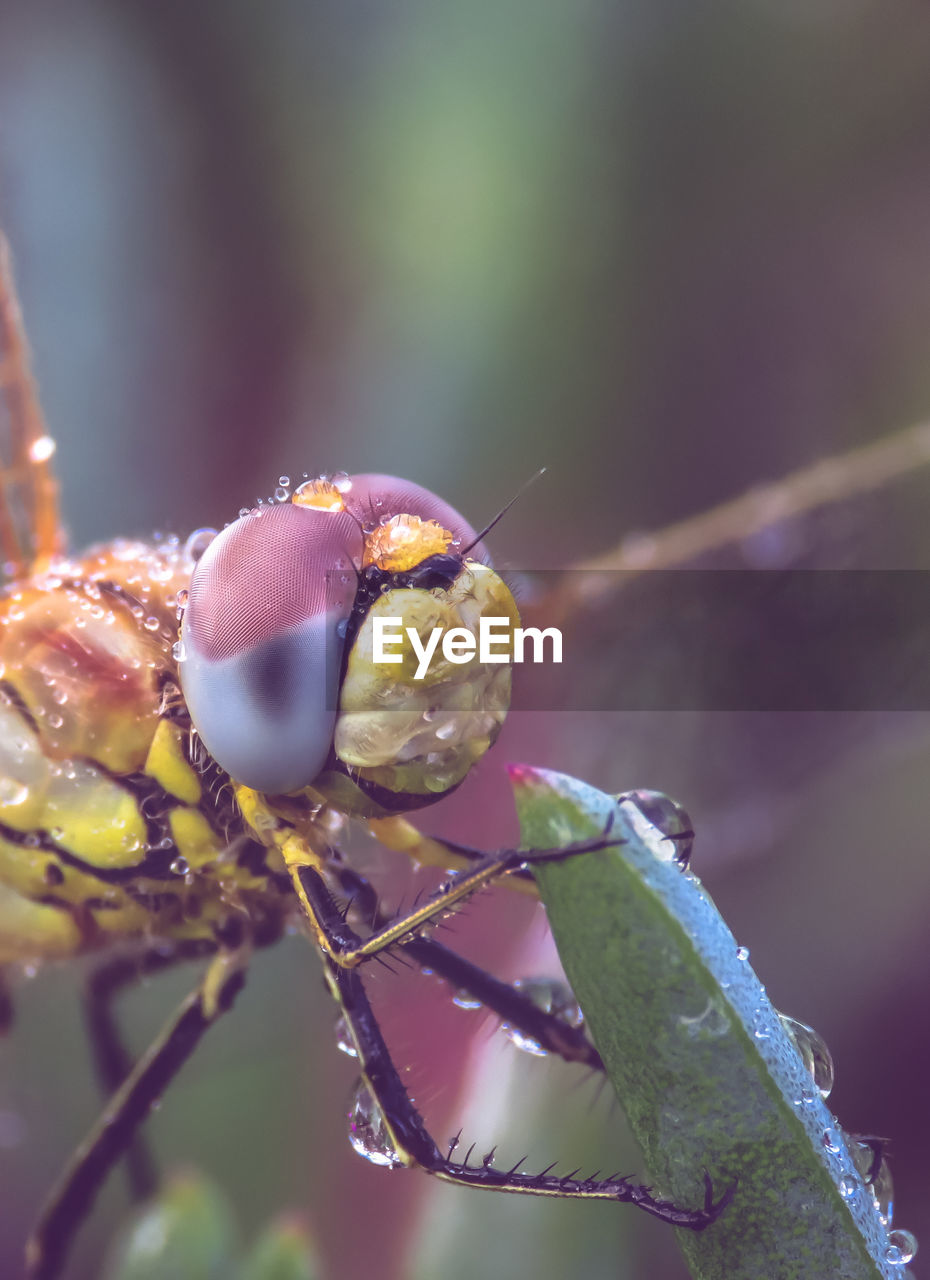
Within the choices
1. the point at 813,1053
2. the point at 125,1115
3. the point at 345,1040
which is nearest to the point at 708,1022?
Result: the point at 813,1053

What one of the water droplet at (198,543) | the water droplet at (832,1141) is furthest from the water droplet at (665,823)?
the water droplet at (198,543)

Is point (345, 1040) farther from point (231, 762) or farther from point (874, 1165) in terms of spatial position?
point (874, 1165)

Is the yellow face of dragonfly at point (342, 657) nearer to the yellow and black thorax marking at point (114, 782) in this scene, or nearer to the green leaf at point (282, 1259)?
the yellow and black thorax marking at point (114, 782)

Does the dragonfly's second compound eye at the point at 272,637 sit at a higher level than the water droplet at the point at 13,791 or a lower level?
higher

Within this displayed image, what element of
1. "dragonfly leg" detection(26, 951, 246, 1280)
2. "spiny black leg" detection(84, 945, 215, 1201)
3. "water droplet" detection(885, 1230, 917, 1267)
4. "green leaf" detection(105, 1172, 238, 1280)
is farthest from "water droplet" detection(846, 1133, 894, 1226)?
"spiny black leg" detection(84, 945, 215, 1201)

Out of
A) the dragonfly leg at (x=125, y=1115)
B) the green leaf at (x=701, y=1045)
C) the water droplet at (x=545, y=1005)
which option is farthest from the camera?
the dragonfly leg at (x=125, y=1115)

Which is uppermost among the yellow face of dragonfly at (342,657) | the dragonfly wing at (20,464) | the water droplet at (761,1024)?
the dragonfly wing at (20,464)
